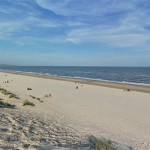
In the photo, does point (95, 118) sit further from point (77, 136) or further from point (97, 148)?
point (97, 148)

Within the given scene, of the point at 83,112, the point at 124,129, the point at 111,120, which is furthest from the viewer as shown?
the point at 83,112

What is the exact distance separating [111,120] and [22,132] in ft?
21.4

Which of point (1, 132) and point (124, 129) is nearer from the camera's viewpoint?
point (1, 132)

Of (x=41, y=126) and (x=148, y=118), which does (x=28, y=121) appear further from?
(x=148, y=118)

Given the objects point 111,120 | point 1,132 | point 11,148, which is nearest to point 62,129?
point 1,132

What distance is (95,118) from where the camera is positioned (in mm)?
15102

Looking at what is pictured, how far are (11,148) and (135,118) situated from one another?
9536 mm

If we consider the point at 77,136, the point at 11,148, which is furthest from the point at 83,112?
the point at 11,148

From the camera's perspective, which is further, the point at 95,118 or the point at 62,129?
the point at 95,118

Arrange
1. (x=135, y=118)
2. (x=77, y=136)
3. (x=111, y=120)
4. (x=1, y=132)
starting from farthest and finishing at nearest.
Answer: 1. (x=135, y=118)
2. (x=111, y=120)
3. (x=77, y=136)
4. (x=1, y=132)

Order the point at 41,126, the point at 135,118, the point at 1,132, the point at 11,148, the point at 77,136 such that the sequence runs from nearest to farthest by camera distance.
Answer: the point at 11,148 → the point at 1,132 → the point at 77,136 → the point at 41,126 → the point at 135,118

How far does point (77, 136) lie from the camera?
9.66m

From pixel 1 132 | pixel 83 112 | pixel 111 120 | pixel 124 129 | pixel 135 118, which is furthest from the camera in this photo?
pixel 83 112

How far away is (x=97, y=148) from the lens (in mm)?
7984
